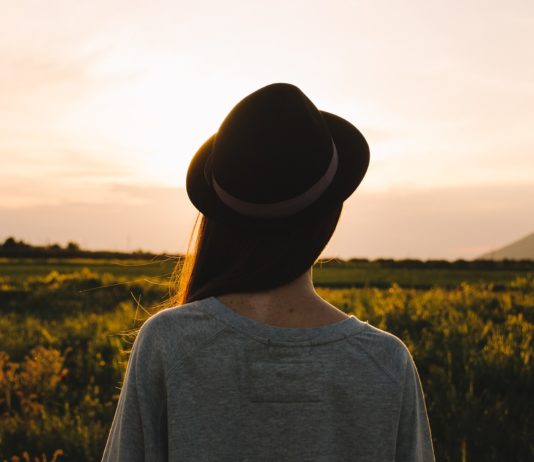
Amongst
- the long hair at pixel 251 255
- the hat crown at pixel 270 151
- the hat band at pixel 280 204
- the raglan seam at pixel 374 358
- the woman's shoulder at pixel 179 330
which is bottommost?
the raglan seam at pixel 374 358

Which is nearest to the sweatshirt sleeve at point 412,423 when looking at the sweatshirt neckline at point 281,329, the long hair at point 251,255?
the sweatshirt neckline at point 281,329

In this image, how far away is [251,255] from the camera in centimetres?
156

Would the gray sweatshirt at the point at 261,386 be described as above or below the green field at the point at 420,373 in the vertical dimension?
above

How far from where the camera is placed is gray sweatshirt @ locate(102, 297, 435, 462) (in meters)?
1.49

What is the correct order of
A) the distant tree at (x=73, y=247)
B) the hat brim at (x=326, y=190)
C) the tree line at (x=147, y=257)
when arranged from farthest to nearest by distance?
the distant tree at (x=73, y=247) → the tree line at (x=147, y=257) → the hat brim at (x=326, y=190)

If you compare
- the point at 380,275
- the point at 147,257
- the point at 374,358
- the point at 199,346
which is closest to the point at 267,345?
the point at 199,346

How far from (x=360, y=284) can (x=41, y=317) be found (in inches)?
531

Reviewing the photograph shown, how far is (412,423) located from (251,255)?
2.22ft

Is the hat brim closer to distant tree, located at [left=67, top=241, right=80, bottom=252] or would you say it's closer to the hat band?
the hat band

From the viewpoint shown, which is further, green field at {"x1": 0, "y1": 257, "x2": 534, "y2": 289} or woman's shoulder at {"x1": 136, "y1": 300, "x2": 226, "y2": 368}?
green field at {"x1": 0, "y1": 257, "x2": 534, "y2": 289}

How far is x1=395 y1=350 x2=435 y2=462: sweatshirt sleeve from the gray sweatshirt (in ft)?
0.17

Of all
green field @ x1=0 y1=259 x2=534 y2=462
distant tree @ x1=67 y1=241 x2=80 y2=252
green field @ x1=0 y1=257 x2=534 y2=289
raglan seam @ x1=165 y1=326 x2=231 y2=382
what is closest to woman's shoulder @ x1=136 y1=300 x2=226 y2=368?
raglan seam @ x1=165 y1=326 x2=231 y2=382

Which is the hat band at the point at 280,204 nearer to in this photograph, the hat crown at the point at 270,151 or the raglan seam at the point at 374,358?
the hat crown at the point at 270,151

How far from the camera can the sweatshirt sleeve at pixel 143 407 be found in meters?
1.53
